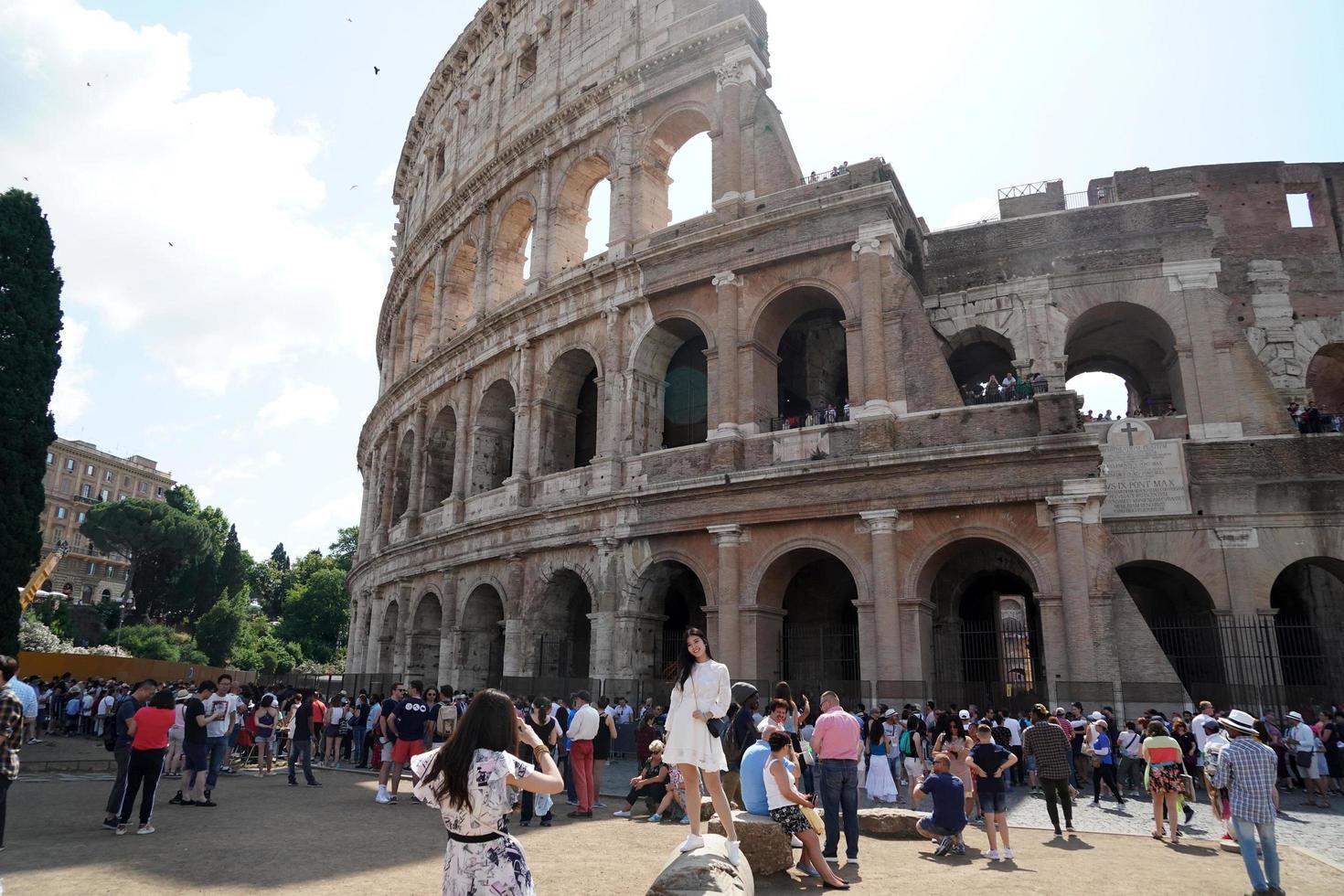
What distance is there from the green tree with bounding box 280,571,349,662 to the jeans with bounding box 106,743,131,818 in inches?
2146

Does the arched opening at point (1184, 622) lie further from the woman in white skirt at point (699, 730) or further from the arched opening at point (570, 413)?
the arched opening at point (570, 413)

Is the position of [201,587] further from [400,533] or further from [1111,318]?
[1111,318]

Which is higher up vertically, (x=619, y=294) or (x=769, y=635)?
(x=619, y=294)

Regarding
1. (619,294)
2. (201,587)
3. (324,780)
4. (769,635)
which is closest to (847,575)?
(769,635)

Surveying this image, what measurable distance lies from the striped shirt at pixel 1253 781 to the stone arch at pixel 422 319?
970 inches

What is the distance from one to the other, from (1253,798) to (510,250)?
71.5 ft

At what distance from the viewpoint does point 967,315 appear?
720 inches

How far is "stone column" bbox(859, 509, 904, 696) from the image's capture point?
14180 mm

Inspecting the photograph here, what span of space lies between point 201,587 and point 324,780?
52997mm

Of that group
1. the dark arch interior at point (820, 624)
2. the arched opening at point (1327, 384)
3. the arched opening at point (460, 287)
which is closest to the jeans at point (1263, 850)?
the dark arch interior at point (820, 624)

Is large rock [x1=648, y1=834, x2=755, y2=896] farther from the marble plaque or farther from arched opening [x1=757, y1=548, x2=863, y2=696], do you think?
the marble plaque

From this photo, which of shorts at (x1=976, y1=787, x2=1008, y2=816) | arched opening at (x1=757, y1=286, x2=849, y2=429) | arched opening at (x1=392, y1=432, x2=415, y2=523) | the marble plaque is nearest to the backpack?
shorts at (x1=976, y1=787, x2=1008, y2=816)

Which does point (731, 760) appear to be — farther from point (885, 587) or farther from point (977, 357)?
point (977, 357)

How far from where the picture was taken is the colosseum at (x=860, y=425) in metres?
14.6
